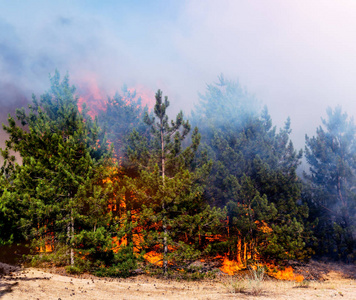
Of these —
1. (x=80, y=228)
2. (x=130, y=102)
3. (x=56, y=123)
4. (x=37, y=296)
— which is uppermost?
(x=130, y=102)

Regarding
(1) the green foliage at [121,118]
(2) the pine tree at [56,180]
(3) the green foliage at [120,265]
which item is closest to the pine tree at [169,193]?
(3) the green foliage at [120,265]

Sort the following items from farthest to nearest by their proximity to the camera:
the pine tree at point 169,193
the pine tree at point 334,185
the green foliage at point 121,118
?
the green foliage at point 121,118 < the pine tree at point 334,185 < the pine tree at point 169,193

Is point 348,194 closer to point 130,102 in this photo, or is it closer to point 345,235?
Answer: point 345,235

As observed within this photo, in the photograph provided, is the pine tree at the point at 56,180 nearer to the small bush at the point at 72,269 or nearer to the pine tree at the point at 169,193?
the small bush at the point at 72,269

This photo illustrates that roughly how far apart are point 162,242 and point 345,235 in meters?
15.0

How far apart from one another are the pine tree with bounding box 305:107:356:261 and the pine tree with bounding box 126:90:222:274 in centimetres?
1146

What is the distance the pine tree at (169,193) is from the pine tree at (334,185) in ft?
37.6

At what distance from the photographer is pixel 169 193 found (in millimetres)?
12633

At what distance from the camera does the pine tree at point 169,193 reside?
12.7 meters

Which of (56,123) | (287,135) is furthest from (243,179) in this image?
(56,123)

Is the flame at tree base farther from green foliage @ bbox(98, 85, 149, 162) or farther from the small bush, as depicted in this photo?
green foliage @ bbox(98, 85, 149, 162)

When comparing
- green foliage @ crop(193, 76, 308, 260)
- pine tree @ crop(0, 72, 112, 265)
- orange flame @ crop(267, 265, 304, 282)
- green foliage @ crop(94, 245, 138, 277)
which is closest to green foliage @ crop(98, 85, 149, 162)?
green foliage @ crop(193, 76, 308, 260)

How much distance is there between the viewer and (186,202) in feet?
45.3

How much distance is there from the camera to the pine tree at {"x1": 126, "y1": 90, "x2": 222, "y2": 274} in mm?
12672
